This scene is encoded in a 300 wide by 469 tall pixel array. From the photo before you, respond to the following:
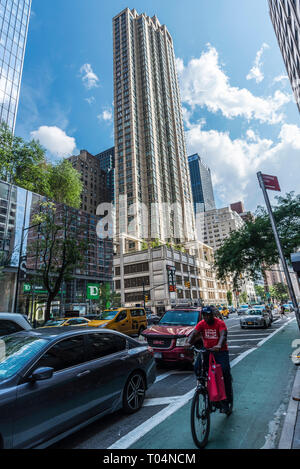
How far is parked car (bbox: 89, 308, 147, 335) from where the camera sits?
14.0 metres

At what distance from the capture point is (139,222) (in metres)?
76.2

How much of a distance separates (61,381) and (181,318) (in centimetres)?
609

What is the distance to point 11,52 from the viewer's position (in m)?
49.7

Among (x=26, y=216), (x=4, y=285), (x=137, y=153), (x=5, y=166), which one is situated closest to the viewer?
(x=4, y=285)

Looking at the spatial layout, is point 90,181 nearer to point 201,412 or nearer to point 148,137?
point 148,137

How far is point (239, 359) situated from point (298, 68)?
2493 centimetres

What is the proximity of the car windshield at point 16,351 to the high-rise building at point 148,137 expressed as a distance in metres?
67.5

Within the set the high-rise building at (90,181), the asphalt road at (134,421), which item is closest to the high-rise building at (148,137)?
the high-rise building at (90,181)

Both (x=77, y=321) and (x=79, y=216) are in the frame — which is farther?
(x=79, y=216)

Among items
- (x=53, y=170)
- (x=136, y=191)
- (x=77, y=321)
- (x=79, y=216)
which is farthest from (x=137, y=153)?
(x=77, y=321)

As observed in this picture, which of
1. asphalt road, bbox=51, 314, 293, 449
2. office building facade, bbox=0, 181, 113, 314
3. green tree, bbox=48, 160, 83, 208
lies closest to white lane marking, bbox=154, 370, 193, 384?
asphalt road, bbox=51, 314, 293, 449

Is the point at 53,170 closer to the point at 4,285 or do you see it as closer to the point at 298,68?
the point at 4,285

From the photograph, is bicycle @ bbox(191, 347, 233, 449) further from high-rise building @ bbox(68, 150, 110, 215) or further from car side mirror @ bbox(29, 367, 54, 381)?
high-rise building @ bbox(68, 150, 110, 215)

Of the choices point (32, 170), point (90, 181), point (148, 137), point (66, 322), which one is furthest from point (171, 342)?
point (90, 181)
